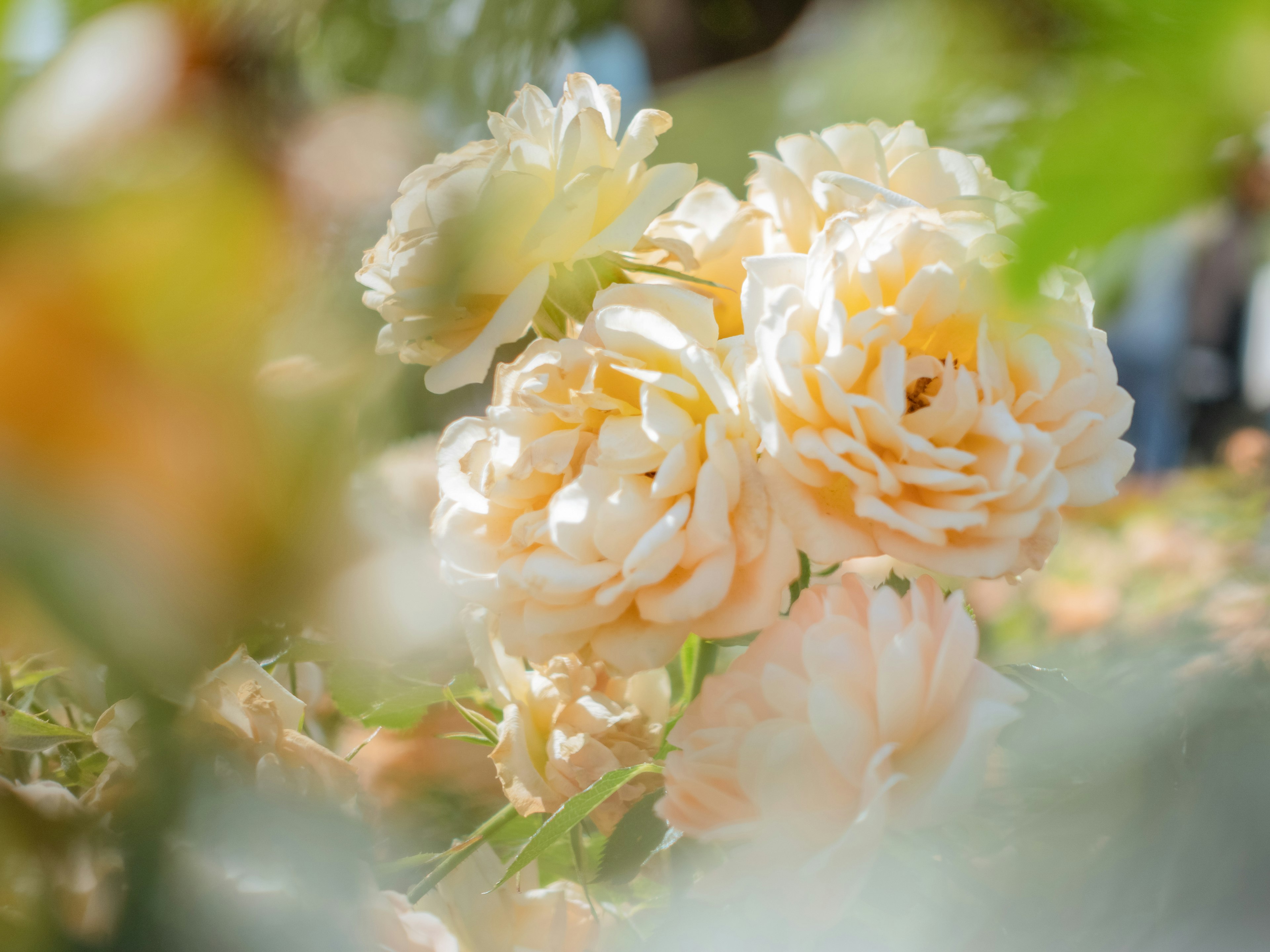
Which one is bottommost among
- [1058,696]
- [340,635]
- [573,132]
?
[1058,696]

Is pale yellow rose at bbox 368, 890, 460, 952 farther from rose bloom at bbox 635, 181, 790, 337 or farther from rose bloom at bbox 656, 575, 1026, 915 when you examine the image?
rose bloom at bbox 635, 181, 790, 337

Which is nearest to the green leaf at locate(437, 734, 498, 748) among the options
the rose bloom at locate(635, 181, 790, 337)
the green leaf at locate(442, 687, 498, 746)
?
the green leaf at locate(442, 687, 498, 746)

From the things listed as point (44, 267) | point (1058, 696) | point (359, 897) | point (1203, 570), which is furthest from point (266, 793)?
point (1203, 570)

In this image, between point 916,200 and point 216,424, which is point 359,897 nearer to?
point 216,424

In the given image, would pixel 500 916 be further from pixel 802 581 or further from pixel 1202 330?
pixel 1202 330

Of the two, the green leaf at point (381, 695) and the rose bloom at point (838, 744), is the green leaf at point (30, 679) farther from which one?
the rose bloom at point (838, 744)

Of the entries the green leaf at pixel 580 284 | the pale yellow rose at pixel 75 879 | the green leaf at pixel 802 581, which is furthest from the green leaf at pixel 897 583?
the pale yellow rose at pixel 75 879

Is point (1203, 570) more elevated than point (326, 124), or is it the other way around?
point (326, 124)

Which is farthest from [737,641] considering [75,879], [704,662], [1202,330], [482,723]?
[1202,330]
